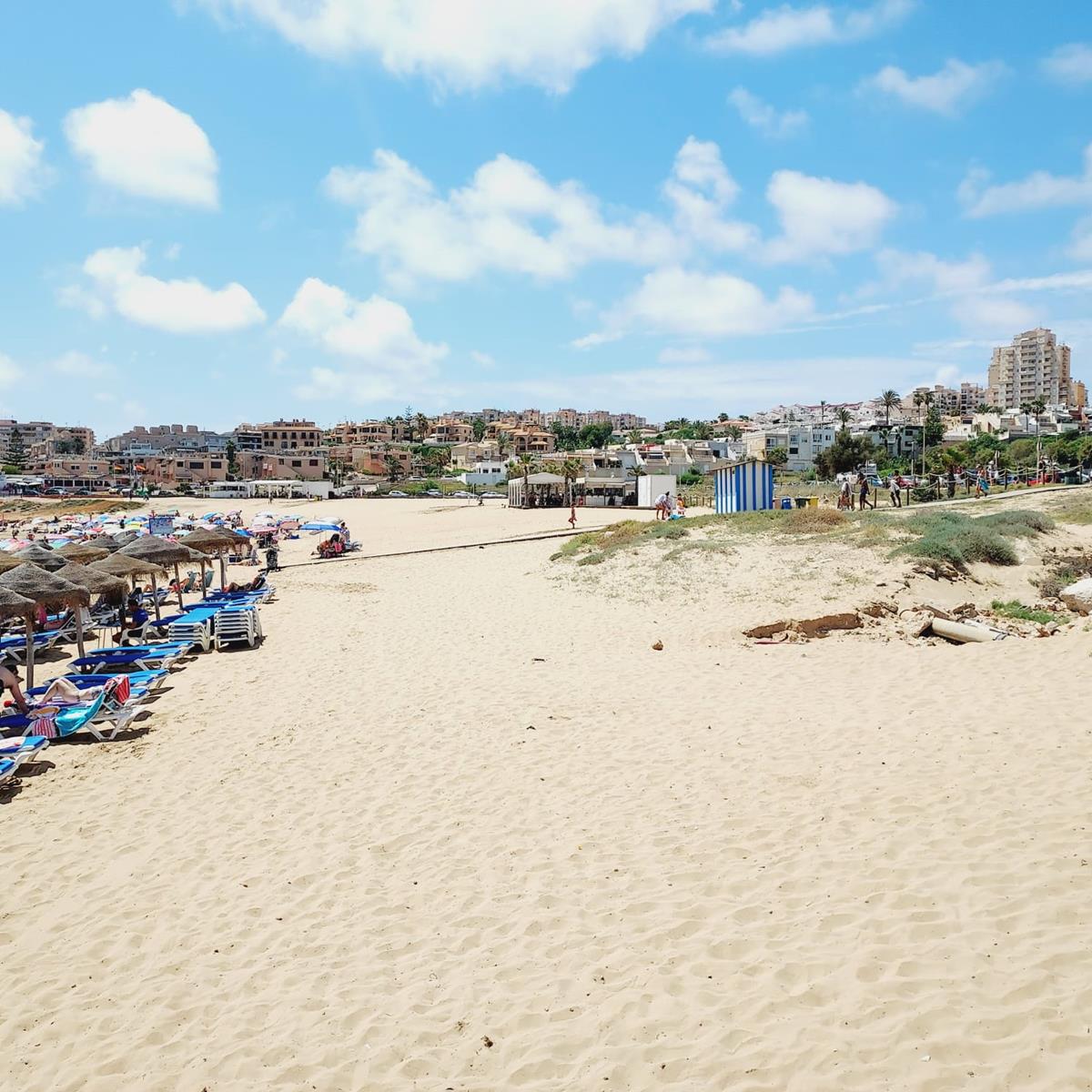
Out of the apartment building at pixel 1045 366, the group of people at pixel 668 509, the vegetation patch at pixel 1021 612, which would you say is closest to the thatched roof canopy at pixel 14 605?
the vegetation patch at pixel 1021 612

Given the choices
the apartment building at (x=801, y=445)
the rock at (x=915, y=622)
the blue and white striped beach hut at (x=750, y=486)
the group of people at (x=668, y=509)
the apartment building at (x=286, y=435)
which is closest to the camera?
the rock at (x=915, y=622)

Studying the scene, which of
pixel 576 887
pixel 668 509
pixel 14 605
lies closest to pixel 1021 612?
pixel 576 887

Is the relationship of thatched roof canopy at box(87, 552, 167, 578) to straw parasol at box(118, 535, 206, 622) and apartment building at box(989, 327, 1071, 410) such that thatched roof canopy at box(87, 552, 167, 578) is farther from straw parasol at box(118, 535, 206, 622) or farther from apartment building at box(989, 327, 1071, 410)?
apartment building at box(989, 327, 1071, 410)

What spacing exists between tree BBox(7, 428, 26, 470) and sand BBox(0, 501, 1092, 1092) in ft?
567

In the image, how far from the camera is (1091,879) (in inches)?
197

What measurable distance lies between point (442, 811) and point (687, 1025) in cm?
338

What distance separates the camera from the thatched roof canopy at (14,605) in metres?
10.7

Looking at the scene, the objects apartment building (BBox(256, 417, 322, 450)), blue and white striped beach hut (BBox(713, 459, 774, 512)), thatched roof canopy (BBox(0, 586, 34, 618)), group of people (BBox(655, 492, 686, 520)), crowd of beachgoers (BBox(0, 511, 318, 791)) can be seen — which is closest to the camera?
crowd of beachgoers (BBox(0, 511, 318, 791))

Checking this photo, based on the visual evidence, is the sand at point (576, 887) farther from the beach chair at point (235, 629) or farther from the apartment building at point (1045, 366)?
the apartment building at point (1045, 366)

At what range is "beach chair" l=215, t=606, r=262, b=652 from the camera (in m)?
14.6

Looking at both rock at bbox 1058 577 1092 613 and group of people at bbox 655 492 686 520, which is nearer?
rock at bbox 1058 577 1092 613

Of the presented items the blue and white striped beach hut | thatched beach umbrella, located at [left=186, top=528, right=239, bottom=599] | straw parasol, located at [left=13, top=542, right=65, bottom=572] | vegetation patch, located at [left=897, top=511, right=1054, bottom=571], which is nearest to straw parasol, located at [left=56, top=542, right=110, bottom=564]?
thatched beach umbrella, located at [left=186, top=528, right=239, bottom=599]

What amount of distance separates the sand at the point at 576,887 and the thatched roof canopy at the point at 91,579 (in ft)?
12.2

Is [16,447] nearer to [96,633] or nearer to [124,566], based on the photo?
[96,633]
